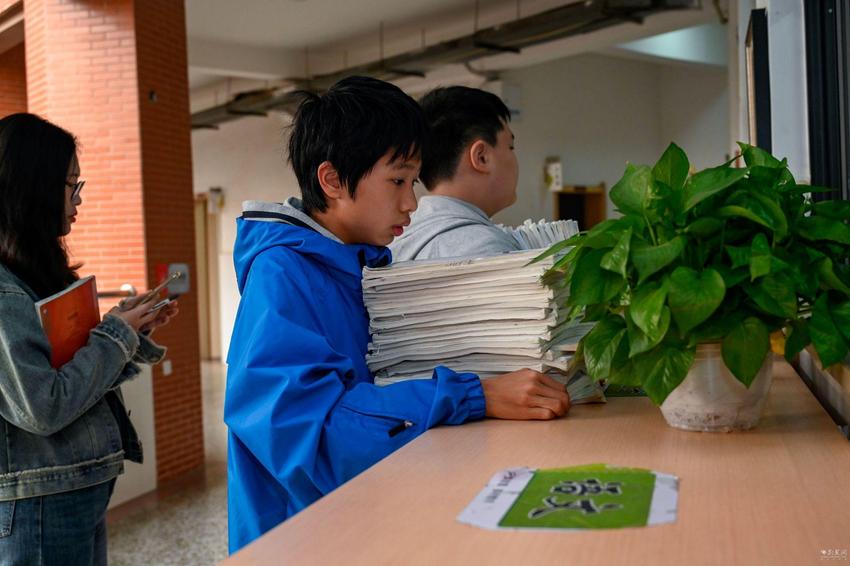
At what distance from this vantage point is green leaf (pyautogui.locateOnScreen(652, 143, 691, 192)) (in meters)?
1.14

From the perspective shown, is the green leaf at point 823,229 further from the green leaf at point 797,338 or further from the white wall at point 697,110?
the white wall at point 697,110

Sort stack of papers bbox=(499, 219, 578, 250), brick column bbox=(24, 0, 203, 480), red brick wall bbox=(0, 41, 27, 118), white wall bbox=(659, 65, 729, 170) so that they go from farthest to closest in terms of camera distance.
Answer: white wall bbox=(659, 65, 729, 170) < red brick wall bbox=(0, 41, 27, 118) < brick column bbox=(24, 0, 203, 480) < stack of papers bbox=(499, 219, 578, 250)

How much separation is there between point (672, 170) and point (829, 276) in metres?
0.24

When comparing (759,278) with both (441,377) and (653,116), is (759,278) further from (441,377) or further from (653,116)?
(653,116)

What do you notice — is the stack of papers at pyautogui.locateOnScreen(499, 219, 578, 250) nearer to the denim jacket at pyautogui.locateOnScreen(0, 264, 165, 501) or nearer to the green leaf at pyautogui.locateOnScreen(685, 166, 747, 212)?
the green leaf at pyautogui.locateOnScreen(685, 166, 747, 212)

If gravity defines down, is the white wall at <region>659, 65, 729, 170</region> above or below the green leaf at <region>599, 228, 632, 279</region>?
above

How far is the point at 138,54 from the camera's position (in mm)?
5914

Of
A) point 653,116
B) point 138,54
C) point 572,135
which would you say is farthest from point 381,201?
point 653,116

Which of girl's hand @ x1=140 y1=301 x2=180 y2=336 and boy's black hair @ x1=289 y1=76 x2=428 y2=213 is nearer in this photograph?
boy's black hair @ x1=289 y1=76 x2=428 y2=213

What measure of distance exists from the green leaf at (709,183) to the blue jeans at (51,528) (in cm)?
152

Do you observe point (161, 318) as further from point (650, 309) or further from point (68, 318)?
point (650, 309)

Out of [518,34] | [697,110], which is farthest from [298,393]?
[697,110]

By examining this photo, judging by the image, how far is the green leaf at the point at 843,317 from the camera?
108cm

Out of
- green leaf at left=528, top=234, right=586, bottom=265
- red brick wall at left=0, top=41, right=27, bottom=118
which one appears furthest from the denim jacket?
red brick wall at left=0, top=41, right=27, bottom=118
